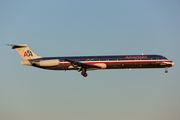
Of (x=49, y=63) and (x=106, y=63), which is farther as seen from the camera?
(x=49, y=63)

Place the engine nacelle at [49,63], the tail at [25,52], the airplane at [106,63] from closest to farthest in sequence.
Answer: the airplane at [106,63]
the engine nacelle at [49,63]
the tail at [25,52]

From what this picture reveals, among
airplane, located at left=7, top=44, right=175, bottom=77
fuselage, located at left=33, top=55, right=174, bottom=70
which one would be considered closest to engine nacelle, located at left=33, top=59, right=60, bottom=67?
airplane, located at left=7, top=44, right=175, bottom=77

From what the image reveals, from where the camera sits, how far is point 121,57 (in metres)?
56.3

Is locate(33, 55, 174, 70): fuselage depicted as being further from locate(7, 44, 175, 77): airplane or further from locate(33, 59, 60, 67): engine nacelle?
locate(33, 59, 60, 67): engine nacelle

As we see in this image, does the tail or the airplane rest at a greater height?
the tail

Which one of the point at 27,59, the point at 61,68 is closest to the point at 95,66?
the point at 61,68

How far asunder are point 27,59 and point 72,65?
11.5 meters

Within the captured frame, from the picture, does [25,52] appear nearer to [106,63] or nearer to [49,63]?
[49,63]

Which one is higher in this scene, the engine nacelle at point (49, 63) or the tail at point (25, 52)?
the tail at point (25, 52)

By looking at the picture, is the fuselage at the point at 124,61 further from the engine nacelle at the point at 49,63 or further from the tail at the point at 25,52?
the tail at the point at 25,52

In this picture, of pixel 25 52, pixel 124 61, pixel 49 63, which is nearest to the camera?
pixel 124 61

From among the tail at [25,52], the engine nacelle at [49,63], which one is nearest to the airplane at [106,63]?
the engine nacelle at [49,63]

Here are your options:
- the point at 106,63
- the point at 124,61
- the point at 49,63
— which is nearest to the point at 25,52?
the point at 49,63

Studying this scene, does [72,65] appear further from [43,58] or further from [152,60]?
[152,60]
